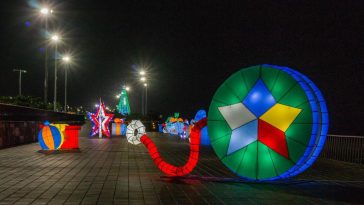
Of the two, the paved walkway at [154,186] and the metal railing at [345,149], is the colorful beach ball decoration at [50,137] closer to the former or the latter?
the paved walkway at [154,186]

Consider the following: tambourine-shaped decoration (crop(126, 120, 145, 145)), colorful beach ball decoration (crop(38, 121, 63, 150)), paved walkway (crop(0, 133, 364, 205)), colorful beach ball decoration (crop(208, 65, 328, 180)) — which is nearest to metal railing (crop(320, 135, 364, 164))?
paved walkway (crop(0, 133, 364, 205))

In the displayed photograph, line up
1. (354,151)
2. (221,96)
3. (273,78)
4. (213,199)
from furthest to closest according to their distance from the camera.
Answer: (354,151), (221,96), (273,78), (213,199)

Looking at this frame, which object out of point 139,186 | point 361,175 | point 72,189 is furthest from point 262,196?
point 361,175

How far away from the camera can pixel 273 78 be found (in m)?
11.3

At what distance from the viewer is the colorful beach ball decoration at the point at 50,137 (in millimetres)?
20125

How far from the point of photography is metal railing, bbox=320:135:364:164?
1830cm

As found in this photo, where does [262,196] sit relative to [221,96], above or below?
below

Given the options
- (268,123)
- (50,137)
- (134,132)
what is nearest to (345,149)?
(268,123)

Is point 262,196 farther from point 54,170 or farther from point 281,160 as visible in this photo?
point 54,170

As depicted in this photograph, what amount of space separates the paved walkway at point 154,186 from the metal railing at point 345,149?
3075 millimetres

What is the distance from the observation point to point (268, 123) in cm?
1118

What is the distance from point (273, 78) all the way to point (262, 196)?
311 centimetres

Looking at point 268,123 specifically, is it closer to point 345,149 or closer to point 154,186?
point 154,186

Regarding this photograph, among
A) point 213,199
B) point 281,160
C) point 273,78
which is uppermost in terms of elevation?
point 273,78
